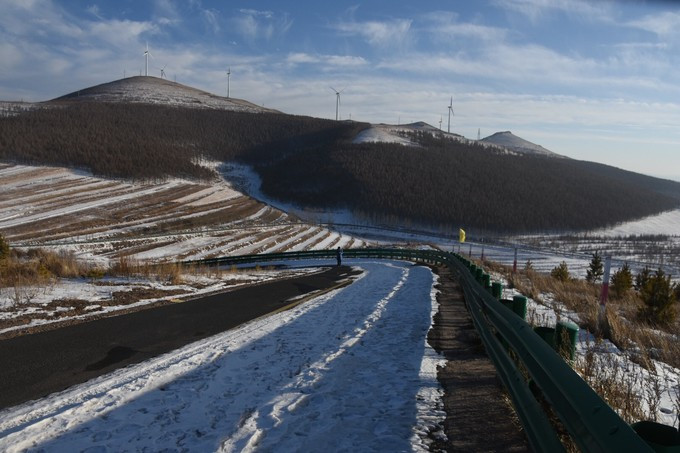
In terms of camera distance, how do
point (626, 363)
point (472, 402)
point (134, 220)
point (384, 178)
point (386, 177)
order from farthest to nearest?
point (386, 177), point (384, 178), point (134, 220), point (626, 363), point (472, 402)

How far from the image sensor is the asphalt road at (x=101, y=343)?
558 centimetres

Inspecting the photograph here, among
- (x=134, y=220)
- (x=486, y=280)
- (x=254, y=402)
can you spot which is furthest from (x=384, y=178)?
(x=254, y=402)

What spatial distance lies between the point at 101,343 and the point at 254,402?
11.5ft

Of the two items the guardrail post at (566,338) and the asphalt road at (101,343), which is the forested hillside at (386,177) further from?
the guardrail post at (566,338)

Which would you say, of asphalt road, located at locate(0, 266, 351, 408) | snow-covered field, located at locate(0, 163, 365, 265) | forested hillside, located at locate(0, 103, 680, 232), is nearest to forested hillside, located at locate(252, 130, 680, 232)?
forested hillside, located at locate(0, 103, 680, 232)

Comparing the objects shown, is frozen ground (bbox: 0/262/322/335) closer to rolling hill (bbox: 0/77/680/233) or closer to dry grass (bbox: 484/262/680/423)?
dry grass (bbox: 484/262/680/423)

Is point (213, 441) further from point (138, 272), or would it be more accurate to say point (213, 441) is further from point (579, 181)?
point (579, 181)

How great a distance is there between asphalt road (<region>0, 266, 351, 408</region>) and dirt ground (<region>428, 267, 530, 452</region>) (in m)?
3.95

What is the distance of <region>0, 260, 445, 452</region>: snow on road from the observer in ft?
13.4

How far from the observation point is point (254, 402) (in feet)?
16.3

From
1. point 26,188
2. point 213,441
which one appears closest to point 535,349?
point 213,441

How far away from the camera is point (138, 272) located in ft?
50.6

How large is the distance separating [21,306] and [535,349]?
9303 millimetres

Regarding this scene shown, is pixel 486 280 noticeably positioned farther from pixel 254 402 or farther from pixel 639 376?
pixel 254 402
